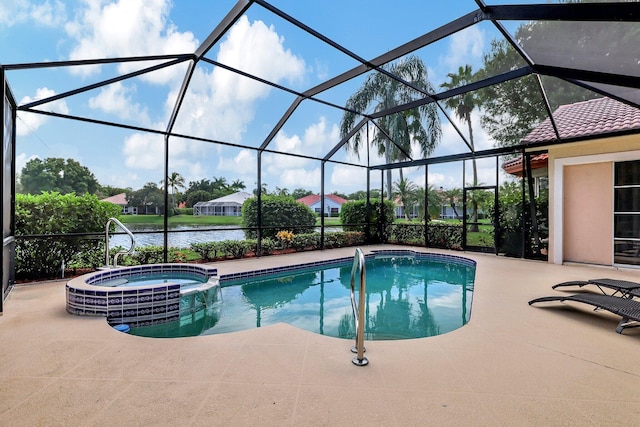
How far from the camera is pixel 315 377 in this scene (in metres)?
2.21

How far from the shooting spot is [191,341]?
2887 mm

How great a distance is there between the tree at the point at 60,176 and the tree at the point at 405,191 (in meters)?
10.7

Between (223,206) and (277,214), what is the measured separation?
2.49m

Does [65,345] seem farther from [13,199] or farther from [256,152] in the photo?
[256,152]

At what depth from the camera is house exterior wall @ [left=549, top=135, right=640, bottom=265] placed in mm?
6804

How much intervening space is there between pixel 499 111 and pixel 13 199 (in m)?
14.7

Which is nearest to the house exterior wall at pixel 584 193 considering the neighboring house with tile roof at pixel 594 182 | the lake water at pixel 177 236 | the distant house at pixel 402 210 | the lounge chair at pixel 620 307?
the neighboring house with tile roof at pixel 594 182

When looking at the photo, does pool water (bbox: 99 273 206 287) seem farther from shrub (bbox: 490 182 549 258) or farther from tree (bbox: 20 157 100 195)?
shrub (bbox: 490 182 549 258)

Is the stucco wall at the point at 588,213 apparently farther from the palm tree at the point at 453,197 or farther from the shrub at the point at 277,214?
the shrub at the point at 277,214

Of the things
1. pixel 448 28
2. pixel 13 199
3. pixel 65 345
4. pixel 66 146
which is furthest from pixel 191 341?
pixel 66 146

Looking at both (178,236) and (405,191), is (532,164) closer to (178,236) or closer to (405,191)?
(405,191)

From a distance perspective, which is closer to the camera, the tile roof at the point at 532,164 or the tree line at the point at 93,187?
the tree line at the point at 93,187

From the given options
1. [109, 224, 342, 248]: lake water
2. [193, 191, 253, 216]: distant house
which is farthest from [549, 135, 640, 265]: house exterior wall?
[193, 191, 253, 216]: distant house

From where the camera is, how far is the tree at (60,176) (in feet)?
22.1
